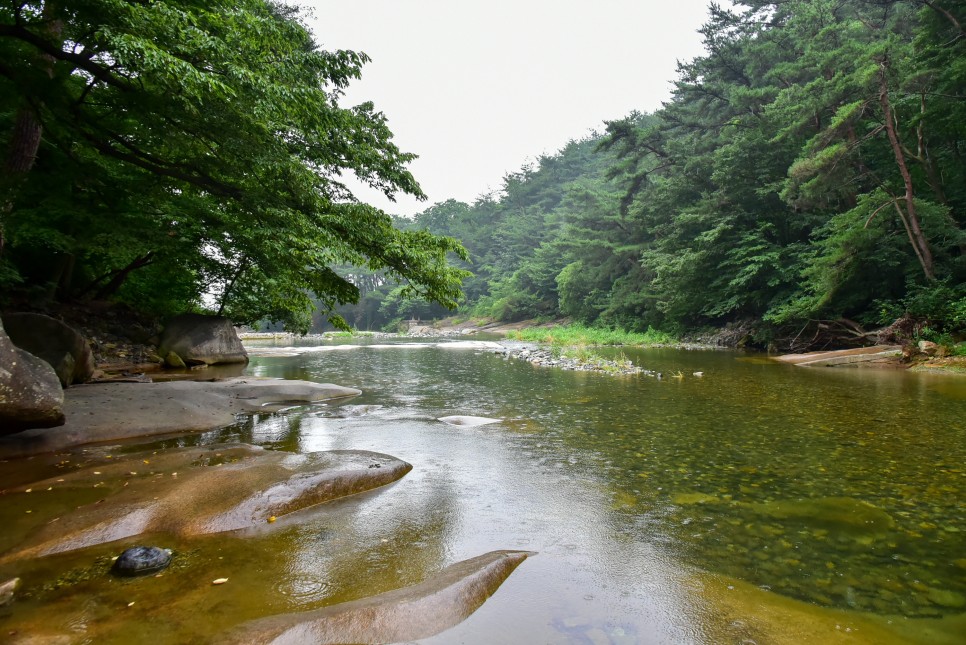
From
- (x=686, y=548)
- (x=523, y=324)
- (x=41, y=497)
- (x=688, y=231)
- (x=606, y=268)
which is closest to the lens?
(x=686, y=548)

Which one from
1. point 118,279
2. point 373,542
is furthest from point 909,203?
point 118,279

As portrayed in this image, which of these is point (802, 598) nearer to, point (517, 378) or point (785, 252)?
point (517, 378)

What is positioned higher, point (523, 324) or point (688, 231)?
point (688, 231)

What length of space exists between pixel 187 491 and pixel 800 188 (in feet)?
64.1

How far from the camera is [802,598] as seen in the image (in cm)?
251

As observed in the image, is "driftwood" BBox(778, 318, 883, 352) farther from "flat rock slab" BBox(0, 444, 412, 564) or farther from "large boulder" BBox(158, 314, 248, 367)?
"large boulder" BBox(158, 314, 248, 367)

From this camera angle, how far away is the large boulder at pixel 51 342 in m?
7.10

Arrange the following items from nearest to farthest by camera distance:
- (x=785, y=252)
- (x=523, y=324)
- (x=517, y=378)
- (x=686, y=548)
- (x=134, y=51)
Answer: (x=686, y=548) < (x=134, y=51) < (x=517, y=378) < (x=785, y=252) < (x=523, y=324)

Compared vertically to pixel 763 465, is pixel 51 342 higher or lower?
higher

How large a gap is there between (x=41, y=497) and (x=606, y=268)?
33702mm

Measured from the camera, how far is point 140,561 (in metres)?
2.73

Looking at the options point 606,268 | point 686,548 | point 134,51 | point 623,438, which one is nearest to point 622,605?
point 686,548

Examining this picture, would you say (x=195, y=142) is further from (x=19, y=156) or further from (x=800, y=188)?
(x=800, y=188)

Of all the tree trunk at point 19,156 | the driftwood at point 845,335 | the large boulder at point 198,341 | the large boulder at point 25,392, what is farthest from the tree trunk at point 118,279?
the driftwood at point 845,335
